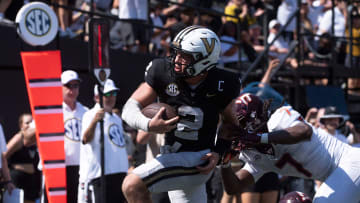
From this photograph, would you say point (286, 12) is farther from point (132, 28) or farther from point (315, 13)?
point (132, 28)

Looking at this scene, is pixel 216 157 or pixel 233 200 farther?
pixel 233 200

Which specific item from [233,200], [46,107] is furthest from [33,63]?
[233,200]

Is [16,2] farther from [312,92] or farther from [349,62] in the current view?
[349,62]

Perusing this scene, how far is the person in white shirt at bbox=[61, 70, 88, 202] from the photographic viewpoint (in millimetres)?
7340

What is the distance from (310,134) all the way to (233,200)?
2.29 m

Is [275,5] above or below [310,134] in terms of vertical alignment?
above

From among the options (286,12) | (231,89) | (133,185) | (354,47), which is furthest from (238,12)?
(133,185)

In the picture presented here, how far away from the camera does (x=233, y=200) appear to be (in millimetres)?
7367

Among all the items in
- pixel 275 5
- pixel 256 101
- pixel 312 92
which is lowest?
pixel 312 92

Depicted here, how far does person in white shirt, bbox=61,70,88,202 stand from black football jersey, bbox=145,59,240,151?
289 centimetres

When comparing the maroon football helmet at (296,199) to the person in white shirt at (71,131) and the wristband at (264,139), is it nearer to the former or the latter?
the wristband at (264,139)

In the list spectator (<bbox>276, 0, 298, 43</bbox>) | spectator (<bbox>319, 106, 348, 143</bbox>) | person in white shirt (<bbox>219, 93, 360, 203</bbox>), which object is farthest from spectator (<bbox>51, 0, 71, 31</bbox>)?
person in white shirt (<bbox>219, 93, 360, 203</bbox>)

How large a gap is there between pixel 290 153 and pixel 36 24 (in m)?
3.30

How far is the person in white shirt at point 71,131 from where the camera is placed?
24.1ft
